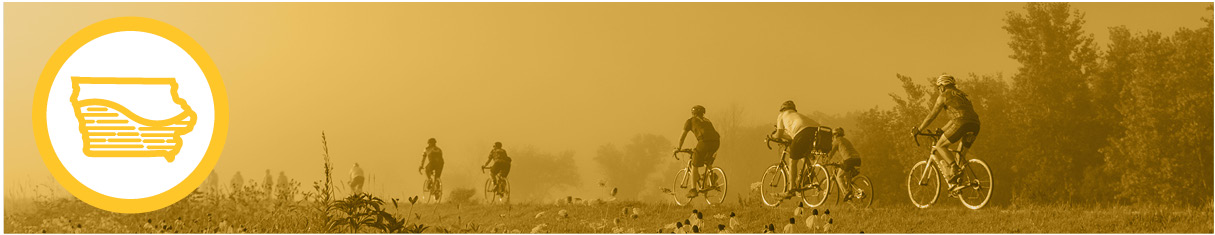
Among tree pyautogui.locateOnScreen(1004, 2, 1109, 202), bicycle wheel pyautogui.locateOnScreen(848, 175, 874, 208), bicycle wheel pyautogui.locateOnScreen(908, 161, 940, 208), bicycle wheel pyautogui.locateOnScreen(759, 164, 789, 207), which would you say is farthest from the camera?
tree pyautogui.locateOnScreen(1004, 2, 1109, 202)

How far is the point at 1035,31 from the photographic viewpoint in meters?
36.8

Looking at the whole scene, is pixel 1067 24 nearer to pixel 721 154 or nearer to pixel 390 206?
pixel 721 154

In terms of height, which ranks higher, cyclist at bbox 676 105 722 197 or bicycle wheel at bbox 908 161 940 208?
cyclist at bbox 676 105 722 197

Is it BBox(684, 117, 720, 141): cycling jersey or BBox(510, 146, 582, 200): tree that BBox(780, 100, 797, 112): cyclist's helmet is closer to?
BBox(684, 117, 720, 141): cycling jersey

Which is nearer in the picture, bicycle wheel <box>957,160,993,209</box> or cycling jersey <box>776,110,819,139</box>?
bicycle wheel <box>957,160,993,209</box>

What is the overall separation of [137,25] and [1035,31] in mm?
30361

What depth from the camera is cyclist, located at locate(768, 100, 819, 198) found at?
15773mm

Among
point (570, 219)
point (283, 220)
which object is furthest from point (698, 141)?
point (283, 220)

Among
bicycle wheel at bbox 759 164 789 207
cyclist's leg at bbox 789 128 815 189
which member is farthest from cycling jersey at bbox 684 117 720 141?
cyclist's leg at bbox 789 128 815 189

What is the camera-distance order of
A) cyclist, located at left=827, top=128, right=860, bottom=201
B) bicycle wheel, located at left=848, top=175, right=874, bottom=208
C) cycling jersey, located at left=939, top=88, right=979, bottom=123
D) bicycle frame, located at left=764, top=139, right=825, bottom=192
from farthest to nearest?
1. bicycle frame, located at left=764, top=139, right=825, bottom=192
2. cyclist, located at left=827, top=128, right=860, bottom=201
3. bicycle wheel, located at left=848, top=175, right=874, bottom=208
4. cycling jersey, located at left=939, top=88, right=979, bottom=123

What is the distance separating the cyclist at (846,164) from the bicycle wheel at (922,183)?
0.85 m

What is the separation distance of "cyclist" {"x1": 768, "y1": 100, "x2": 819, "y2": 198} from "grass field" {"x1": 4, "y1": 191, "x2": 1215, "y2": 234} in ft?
2.82

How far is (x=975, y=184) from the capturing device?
1378 centimetres

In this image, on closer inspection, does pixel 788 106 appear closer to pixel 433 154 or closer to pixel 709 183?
pixel 709 183
